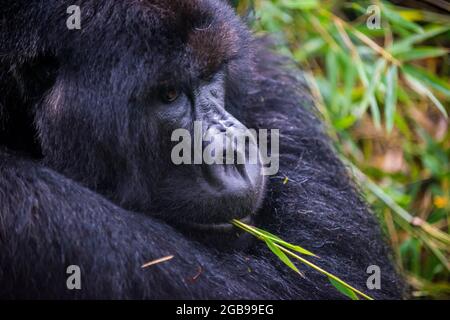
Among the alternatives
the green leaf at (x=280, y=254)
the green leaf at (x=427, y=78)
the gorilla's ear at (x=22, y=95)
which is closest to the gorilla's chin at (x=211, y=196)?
the green leaf at (x=280, y=254)

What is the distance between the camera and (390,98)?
11.6 ft

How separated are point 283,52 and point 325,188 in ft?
3.18

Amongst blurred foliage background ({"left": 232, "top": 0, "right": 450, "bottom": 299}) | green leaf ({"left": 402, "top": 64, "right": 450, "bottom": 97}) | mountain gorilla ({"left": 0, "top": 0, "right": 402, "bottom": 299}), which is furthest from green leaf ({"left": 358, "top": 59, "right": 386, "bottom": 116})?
mountain gorilla ({"left": 0, "top": 0, "right": 402, "bottom": 299})

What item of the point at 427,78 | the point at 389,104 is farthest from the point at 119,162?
the point at 427,78

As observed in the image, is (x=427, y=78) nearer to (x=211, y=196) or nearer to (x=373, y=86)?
(x=373, y=86)

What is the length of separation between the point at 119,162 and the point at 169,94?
0.27m

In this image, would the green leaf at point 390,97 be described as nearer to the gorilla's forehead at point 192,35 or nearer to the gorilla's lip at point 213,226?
the gorilla's forehead at point 192,35

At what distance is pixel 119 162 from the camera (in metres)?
2.41

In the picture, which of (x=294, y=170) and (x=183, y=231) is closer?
(x=183, y=231)

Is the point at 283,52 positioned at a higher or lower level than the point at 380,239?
higher

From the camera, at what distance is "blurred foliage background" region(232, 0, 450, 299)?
3.69 meters

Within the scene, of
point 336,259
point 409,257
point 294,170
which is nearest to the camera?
point 336,259
